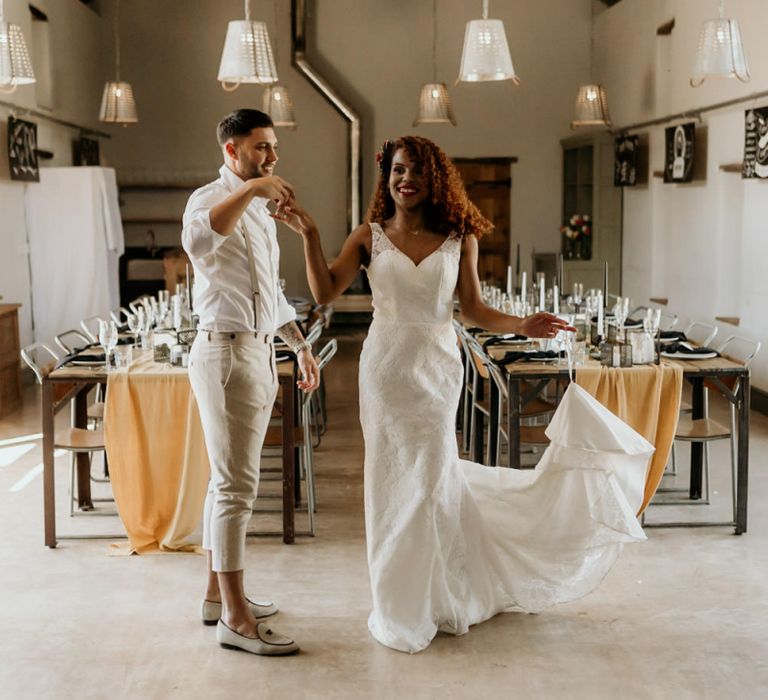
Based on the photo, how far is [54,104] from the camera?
488 inches

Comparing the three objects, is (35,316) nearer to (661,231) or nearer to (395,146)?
(661,231)

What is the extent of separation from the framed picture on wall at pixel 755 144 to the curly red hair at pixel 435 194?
5391 mm

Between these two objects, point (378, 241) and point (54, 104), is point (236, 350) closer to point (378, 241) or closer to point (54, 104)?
point (378, 241)

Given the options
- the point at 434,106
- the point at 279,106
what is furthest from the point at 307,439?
the point at 279,106

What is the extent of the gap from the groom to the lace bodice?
411 mm

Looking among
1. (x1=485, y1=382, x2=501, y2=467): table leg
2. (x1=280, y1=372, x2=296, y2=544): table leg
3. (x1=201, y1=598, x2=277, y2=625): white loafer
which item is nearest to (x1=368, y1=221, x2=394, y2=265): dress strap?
(x1=280, y1=372, x2=296, y2=544): table leg

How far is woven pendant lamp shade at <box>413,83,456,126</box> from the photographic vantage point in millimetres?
12617

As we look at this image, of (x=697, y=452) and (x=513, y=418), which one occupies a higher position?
(x=513, y=418)

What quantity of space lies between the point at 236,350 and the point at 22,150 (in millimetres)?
7456

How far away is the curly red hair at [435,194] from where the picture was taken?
13.6 ft

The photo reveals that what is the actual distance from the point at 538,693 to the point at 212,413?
150 centimetres

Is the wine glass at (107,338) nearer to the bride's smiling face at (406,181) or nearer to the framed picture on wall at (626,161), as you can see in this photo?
the bride's smiling face at (406,181)

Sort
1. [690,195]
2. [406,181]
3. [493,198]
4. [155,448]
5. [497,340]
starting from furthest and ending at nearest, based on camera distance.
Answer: [493,198]
[690,195]
[497,340]
[155,448]
[406,181]

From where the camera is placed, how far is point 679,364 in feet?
19.1
